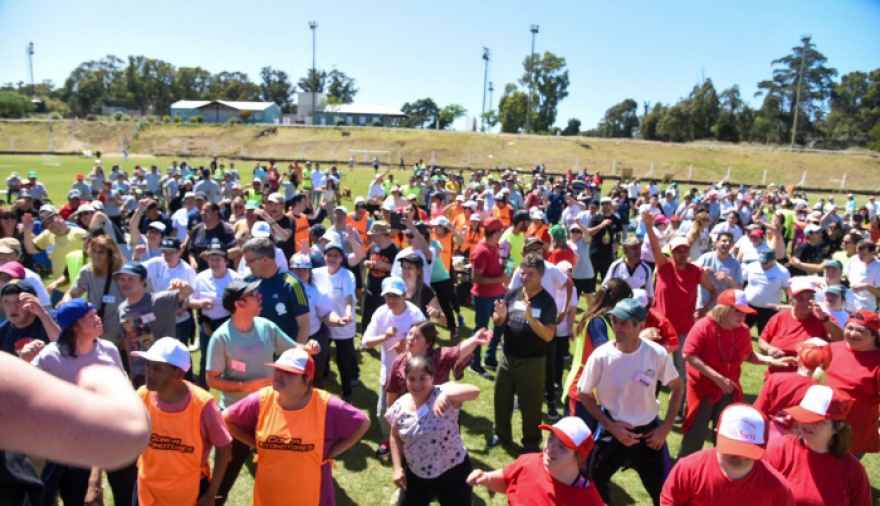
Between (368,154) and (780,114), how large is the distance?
51453mm

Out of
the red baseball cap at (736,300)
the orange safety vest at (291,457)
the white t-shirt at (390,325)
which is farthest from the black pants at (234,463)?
the red baseball cap at (736,300)

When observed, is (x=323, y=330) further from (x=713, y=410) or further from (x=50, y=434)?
(x=50, y=434)

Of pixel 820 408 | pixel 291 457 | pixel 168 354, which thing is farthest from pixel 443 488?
pixel 820 408

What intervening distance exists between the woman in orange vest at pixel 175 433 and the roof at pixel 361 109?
8671 cm

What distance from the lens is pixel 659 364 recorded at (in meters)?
4.16

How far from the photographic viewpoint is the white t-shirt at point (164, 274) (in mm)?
6090

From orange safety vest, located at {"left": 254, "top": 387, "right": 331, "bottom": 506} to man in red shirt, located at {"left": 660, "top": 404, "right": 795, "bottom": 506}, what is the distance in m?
2.02

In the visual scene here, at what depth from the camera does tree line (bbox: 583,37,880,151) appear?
6781 cm

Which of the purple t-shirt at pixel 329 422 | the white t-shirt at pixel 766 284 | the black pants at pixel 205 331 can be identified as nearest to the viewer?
the purple t-shirt at pixel 329 422

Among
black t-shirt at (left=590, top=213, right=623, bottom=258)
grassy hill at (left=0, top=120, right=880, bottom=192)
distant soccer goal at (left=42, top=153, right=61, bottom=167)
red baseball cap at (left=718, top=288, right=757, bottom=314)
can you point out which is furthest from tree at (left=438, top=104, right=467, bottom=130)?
red baseball cap at (left=718, top=288, right=757, bottom=314)

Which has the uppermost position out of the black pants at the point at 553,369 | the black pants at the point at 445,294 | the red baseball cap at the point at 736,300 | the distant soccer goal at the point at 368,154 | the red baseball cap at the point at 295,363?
the distant soccer goal at the point at 368,154

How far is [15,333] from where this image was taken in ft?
14.2

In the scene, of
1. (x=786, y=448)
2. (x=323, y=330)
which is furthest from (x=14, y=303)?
(x=786, y=448)

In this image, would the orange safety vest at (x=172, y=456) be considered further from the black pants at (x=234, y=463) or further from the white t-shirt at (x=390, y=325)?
the white t-shirt at (x=390, y=325)
